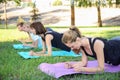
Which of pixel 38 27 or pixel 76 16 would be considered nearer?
pixel 38 27

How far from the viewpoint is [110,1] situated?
24.8 metres

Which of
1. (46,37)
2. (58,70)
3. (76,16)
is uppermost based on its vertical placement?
(46,37)

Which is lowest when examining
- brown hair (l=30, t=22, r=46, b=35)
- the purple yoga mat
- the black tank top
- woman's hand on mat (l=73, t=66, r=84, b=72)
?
the purple yoga mat

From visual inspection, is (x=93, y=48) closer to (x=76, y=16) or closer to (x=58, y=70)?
(x=58, y=70)

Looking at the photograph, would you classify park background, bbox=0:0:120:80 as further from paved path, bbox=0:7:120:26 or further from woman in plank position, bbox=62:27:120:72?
woman in plank position, bbox=62:27:120:72

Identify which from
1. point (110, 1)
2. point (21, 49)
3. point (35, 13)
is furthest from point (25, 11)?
point (21, 49)

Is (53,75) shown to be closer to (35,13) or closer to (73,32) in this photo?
(73,32)

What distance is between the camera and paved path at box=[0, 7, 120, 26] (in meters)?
28.1

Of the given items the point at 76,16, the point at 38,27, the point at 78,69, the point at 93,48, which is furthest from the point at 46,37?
the point at 76,16

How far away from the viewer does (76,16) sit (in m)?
30.5

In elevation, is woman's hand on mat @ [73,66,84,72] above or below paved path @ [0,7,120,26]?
above

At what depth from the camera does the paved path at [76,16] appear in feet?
92.2

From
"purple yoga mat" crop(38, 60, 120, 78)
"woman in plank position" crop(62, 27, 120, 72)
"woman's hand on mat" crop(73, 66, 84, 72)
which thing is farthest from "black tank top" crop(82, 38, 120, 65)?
"woman's hand on mat" crop(73, 66, 84, 72)

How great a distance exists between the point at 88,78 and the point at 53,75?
51cm
